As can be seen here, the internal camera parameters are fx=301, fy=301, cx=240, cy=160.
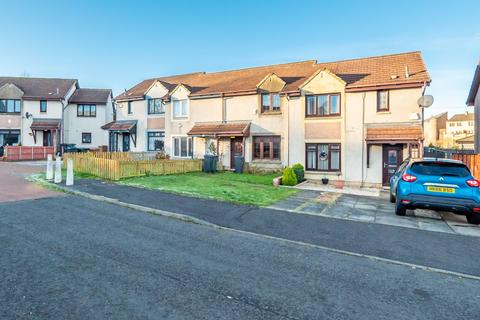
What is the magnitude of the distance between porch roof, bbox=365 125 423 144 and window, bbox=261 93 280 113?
5.80 meters

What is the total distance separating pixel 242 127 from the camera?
19719 millimetres

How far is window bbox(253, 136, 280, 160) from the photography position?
19.1 metres

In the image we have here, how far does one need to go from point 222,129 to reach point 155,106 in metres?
7.80

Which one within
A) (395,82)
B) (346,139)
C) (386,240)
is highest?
(395,82)

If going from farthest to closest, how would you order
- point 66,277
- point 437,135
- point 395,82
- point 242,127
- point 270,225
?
point 437,135
point 242,127
point 395,82
point 270,225
point 66,277

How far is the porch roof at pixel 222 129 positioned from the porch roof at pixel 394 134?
7440 mm

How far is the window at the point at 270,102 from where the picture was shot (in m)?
19.2

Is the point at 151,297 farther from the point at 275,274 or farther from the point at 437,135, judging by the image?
the point at 437,135

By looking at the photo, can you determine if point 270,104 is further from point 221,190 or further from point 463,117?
point 463,117

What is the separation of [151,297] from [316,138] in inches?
596

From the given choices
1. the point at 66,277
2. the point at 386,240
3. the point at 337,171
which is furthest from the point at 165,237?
the point at 337,171

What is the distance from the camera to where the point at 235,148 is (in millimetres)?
20766

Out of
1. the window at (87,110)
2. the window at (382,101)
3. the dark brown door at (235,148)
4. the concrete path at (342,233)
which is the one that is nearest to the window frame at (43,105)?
the window at (87,110)

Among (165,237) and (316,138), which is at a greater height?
(316,138)
